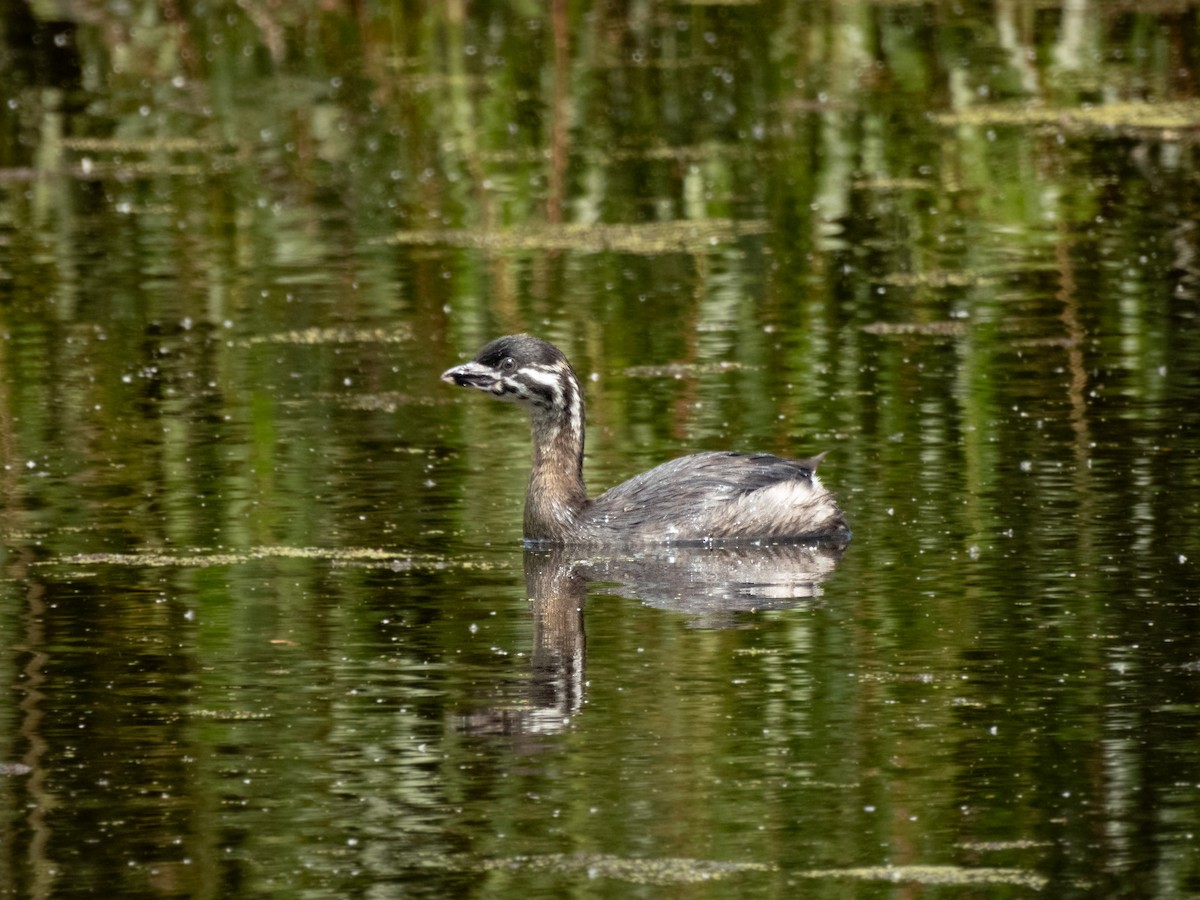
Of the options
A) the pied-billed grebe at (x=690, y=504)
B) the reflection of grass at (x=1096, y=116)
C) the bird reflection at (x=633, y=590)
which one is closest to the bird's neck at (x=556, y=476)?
the pied-billed grebe at (x=690, y=504)

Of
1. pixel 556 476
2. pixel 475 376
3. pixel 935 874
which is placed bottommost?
pixel 935 874

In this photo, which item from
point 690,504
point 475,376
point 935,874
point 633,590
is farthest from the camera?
point 475,376

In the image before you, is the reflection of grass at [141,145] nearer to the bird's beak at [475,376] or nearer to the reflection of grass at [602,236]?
the reflection of grass at [602,236]

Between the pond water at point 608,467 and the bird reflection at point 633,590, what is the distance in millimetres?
32

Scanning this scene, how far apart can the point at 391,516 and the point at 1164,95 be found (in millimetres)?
13024

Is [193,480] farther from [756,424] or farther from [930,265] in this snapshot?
[930,265]

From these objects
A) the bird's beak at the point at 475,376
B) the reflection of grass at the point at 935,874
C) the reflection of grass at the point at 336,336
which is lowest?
the reflection of grass at the point at 935,874

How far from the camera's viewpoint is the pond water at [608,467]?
7.76 m

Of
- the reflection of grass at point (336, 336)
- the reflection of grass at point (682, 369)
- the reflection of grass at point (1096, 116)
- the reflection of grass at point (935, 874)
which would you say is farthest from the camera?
the reflection of grass at point (1096, 116)

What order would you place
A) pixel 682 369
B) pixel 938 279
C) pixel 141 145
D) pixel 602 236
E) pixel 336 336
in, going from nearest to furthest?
pixel 682 369, pixel 336 336, pixel 938 279, pixel 602 236, pixel 141 145

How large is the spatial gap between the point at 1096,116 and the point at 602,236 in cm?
540

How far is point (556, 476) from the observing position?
38.8ft

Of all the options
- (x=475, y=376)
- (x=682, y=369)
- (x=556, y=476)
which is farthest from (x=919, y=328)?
(x=556, y=476)

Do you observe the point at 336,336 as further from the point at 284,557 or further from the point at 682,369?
the point at 284,557
